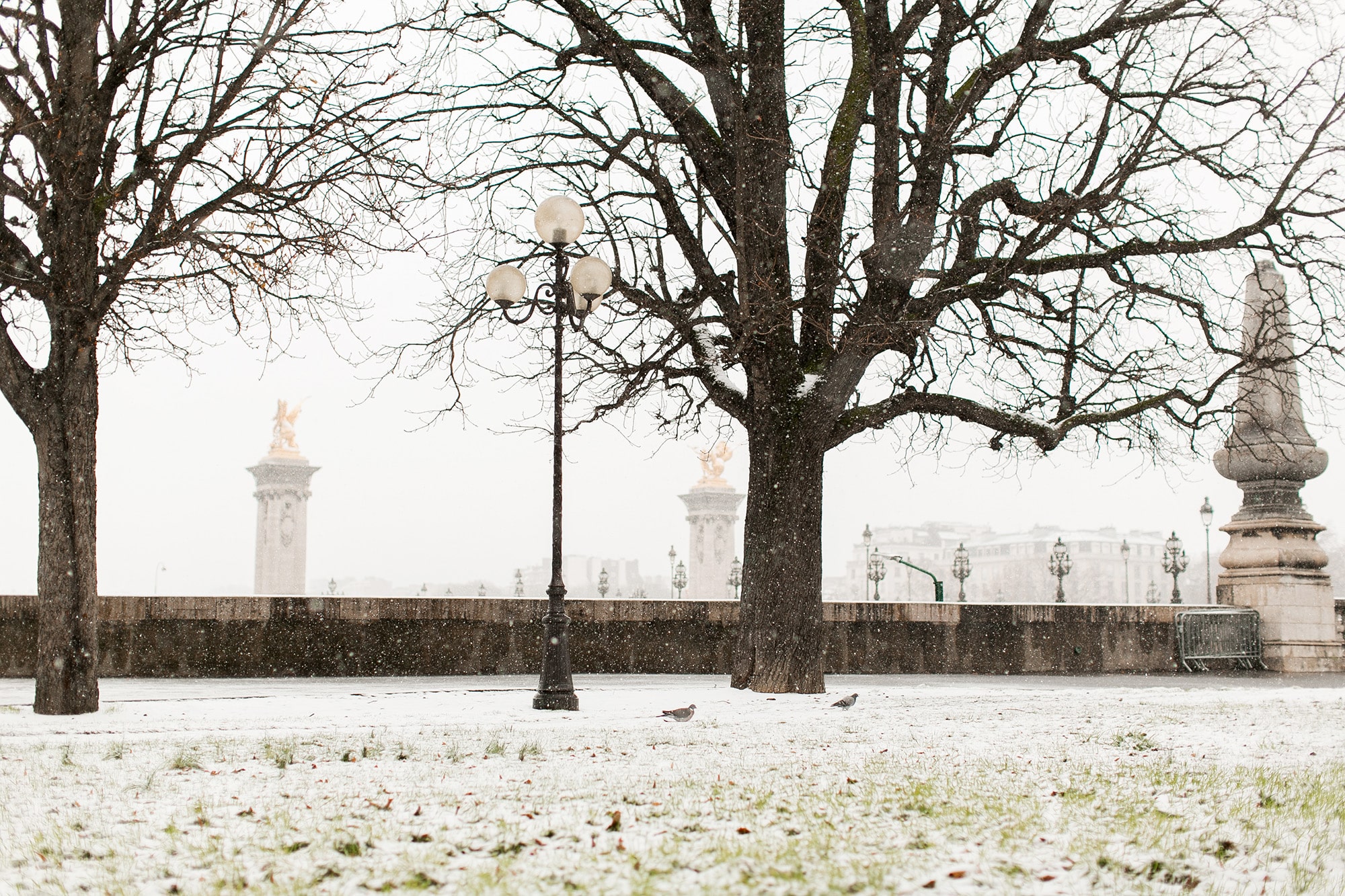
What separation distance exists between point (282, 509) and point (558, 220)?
138 ft

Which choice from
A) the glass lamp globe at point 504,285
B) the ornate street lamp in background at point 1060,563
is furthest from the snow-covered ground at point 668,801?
the ornate street lamp in background at point 1060,563

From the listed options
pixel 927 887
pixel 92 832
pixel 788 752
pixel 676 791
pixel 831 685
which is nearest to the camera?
pixel 927 887

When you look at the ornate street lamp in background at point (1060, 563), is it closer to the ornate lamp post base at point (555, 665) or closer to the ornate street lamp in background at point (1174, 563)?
the ornate street lamp in background at point (1174, 563)

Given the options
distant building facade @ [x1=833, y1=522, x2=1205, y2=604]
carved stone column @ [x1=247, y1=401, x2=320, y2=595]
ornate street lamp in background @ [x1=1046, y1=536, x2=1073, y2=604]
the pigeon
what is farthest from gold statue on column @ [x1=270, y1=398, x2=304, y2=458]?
distant building facade @ [x1=833, y1=522, x2=1205, y2=604]

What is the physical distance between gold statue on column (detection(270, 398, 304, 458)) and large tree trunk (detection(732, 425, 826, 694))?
41055 millimetres

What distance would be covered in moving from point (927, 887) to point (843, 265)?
8.99m

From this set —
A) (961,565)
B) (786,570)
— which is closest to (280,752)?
(786,570)

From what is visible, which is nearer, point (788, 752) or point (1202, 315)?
point (788, 752)

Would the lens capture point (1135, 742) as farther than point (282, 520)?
No

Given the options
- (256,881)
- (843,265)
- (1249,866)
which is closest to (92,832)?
(256,881)

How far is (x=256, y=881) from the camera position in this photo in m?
4.62

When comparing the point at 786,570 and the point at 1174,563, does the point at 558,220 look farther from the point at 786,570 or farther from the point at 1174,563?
the point at 1174,563

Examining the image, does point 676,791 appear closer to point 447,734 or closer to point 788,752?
point 788,752

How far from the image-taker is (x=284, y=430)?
51.2m
